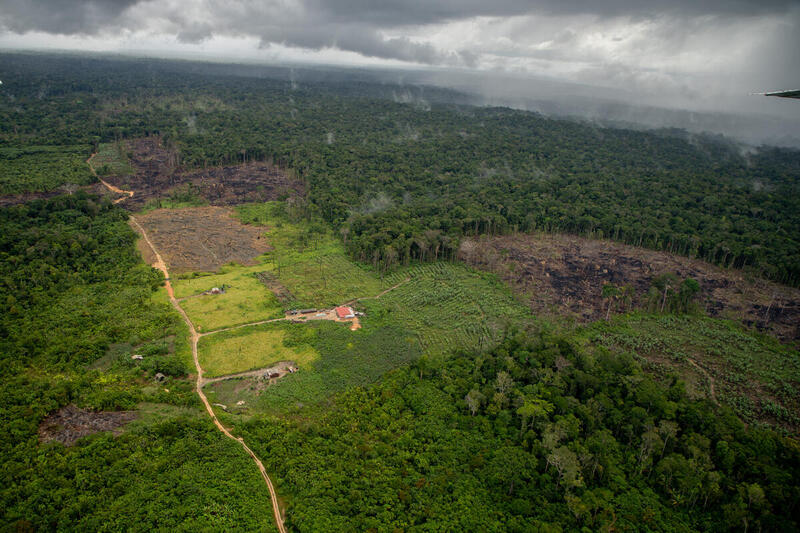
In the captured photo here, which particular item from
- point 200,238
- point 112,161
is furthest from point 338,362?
point 112,161

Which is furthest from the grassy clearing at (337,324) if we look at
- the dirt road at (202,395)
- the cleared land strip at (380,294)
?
the dirt road at (202,395)

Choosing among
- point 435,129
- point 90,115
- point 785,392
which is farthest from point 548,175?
point 90,115

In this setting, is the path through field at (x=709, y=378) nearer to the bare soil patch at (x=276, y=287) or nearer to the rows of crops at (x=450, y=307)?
the rows of crops at (x=450, y=307)

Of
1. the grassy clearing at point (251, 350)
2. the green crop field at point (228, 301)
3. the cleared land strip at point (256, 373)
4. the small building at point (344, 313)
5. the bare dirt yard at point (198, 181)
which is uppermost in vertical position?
the bare dirt yard at point (198, 181)

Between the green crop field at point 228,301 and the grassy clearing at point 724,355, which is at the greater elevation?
the grassy clearing at point 724,355

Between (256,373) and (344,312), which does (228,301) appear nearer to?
(344,312)

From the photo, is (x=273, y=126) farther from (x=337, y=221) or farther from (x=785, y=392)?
(x=785, y=392)
